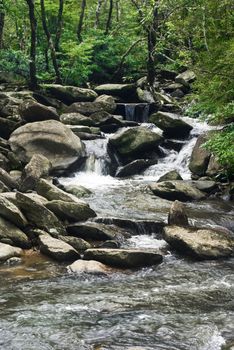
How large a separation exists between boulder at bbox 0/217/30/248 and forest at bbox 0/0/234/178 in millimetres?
6037

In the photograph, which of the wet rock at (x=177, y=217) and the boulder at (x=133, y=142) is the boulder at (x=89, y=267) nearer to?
the wet rock at (x=177, y=217)

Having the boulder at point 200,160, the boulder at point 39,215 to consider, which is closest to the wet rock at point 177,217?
the boulder at point 39,215

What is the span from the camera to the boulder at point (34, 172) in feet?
46.5

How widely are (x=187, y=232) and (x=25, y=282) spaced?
3.89 m

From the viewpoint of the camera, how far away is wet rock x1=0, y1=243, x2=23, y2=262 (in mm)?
9190

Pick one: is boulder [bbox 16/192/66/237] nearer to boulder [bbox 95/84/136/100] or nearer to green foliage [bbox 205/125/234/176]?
green foliage [bbox 205/125/234/176]

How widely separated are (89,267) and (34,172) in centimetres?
642

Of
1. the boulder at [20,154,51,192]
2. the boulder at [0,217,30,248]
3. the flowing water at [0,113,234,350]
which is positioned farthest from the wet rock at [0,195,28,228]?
the boulder at [20,154,51,192]

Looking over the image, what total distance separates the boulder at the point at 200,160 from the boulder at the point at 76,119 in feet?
18.9

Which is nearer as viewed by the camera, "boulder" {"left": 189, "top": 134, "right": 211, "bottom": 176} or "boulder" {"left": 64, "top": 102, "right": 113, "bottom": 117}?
"boulder" {"left": 189, "top": 134, "right": 211, "bottom": 176}

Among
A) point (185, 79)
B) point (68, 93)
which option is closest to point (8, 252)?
point (68, 93)

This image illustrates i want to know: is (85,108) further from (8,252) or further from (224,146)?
(8,252)

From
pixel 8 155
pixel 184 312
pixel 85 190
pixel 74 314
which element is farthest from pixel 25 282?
pixel 8 155

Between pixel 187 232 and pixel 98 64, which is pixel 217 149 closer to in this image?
pixel 187 232
